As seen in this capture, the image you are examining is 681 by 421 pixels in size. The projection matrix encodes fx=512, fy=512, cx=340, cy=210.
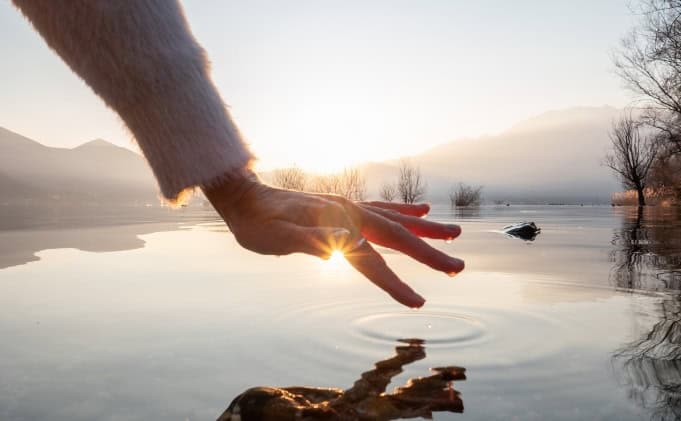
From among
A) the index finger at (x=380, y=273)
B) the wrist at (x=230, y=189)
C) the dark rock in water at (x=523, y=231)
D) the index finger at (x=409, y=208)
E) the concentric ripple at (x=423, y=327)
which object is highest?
the wrist at (x=230, y=189)

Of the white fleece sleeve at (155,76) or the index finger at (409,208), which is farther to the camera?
the index finger at (409,208)

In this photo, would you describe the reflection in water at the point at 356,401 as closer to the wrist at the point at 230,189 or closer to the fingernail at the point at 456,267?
the fingernail at the point at 456,267

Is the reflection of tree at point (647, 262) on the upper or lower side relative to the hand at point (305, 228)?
lower

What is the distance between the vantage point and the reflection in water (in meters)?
1.51

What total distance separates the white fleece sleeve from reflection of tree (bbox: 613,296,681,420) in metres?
1.50

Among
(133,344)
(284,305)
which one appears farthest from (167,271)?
(133,344)

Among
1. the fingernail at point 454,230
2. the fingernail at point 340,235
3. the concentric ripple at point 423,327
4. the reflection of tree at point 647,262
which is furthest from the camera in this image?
the reflection of tree at point 647,262

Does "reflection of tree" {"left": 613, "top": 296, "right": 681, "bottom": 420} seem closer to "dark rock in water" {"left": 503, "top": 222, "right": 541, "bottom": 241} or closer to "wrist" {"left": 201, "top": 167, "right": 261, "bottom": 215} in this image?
"wrist" {"left": 201, "top": 167, "right": 261, "bottom": 215}

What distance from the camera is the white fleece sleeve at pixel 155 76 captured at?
32.4 inches

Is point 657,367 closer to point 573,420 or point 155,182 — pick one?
point 573,420

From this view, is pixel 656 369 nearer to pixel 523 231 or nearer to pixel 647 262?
pixel 647 262

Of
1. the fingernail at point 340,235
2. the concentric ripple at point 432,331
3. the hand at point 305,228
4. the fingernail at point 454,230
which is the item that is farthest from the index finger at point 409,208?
the concentric ripple at point 432,331

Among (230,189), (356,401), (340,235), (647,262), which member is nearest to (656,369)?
(356,401)

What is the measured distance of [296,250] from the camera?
1.05 metres
